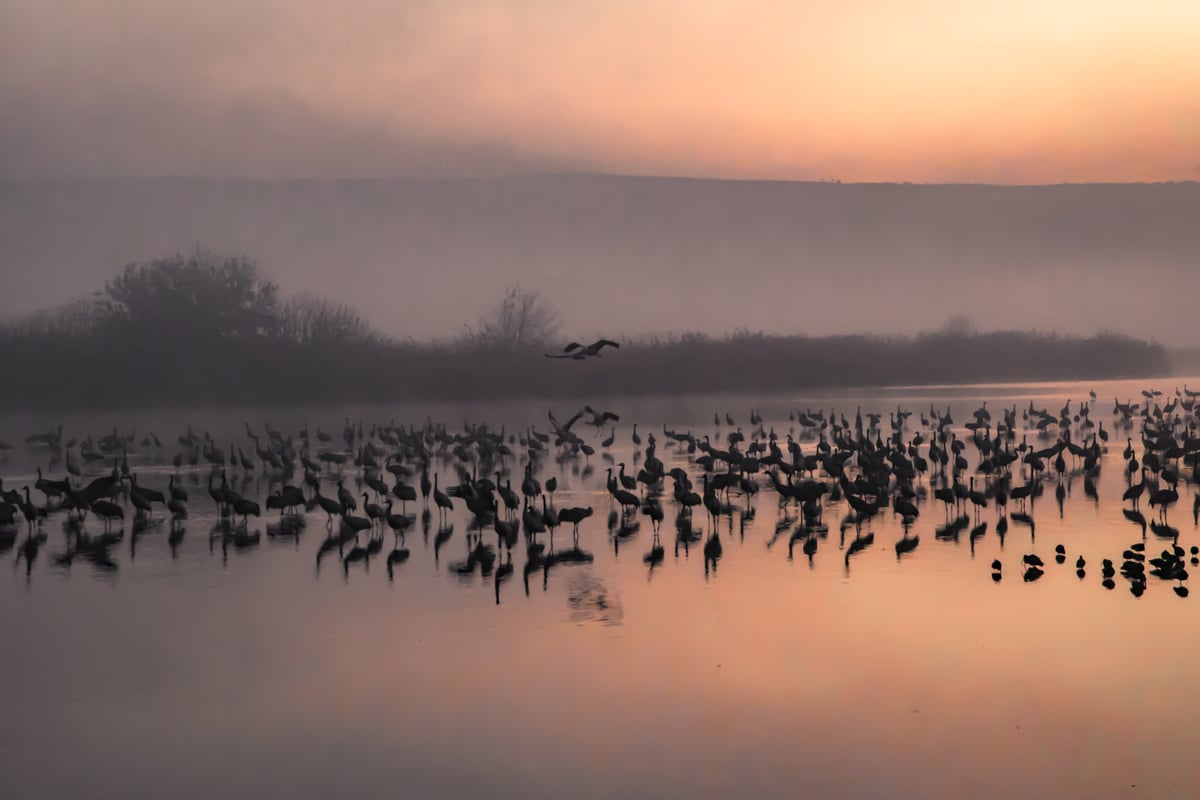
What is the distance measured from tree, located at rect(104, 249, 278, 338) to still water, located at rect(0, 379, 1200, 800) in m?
44.5

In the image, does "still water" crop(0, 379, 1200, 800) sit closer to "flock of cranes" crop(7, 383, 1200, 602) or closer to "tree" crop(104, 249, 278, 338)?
"flock of cranes" crop(7, 383, 1200, 602)

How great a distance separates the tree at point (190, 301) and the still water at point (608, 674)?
4446cm

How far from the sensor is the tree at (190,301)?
193 ft

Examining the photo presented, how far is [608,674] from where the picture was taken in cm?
1002

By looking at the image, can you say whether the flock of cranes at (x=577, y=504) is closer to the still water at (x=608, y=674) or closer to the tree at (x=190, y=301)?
the still water at (x=608, y=674)

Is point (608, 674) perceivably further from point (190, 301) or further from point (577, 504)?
point (190, 301)

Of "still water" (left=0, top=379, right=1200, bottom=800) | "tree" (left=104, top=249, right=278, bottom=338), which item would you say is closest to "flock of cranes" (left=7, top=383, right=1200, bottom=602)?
"still water" (left=0, top=379, right=1200, bottom=800)

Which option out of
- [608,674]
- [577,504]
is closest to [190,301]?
[577,504]

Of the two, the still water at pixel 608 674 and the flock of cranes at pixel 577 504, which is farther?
the flock of cranes at pixel 577 504

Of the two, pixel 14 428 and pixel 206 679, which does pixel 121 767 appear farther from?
Result: pixel 14 428

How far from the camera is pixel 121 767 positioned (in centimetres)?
816

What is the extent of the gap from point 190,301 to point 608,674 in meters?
53.5

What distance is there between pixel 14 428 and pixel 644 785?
4271 cm

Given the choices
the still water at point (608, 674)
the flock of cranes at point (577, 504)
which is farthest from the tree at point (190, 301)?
the still water at point (608, 674)
